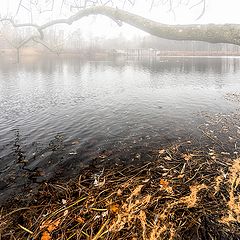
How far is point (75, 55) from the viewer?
104 meters

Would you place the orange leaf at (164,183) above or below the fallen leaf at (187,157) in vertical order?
below

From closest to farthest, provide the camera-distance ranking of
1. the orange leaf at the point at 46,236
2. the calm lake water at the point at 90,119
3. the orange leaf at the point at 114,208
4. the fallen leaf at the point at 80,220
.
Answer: the orange leaf at the point at 46,236, the fallen leaf at the point at 80,220, the orange leaf at the point at 114,208, the calm lake water at the point at 90,119

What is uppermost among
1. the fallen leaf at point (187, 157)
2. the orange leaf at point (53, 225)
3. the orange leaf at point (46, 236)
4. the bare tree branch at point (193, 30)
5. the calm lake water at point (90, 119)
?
the bare tree branch at point (193, 30)

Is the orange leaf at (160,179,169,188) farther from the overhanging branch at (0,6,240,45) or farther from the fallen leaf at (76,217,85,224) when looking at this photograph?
the overhanging branch at (0,6,240,45)

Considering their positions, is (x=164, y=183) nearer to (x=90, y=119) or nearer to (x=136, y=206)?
(x=136, y=206)

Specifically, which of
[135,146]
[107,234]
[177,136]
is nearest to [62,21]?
[107,234]

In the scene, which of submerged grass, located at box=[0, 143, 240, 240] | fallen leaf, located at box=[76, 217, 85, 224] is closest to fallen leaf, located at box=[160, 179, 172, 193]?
submerged grass, located at box=[0, 143, 240, 240]

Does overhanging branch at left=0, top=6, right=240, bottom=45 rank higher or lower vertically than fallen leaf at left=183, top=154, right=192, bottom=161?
higher

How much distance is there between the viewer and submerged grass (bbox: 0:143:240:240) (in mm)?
5336

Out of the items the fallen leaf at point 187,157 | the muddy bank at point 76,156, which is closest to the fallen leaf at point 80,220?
the muddy bank at point 76,156

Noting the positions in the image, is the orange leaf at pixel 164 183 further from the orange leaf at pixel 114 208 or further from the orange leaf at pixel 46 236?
the orange leaf at pixel 46 236

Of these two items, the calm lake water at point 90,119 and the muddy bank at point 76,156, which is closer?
the muddy bank at point 76,156

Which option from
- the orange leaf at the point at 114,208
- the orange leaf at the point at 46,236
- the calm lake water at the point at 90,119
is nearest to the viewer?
the orange leaf at the point at 46,236

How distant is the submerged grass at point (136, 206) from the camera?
17.5 ft
